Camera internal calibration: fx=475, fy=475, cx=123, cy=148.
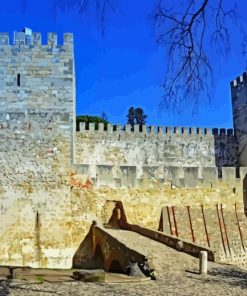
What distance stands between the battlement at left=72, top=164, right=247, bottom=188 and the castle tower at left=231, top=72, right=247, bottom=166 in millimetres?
6839

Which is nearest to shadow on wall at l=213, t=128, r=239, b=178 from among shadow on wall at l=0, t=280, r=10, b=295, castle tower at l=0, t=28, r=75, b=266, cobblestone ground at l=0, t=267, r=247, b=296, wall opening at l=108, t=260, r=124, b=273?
castle tower at l=0, t=28, r=75, b=266

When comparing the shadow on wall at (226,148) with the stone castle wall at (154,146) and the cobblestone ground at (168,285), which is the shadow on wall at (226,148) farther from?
the cobblestone ground at (168,285)

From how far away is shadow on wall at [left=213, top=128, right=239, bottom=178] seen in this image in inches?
925

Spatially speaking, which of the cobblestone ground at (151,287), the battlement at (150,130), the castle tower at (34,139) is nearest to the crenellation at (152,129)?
the battlement at (150,130)

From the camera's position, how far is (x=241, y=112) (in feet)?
77.8

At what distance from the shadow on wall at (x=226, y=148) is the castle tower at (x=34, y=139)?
1121 centimetres

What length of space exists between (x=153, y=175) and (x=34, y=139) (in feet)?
13.5

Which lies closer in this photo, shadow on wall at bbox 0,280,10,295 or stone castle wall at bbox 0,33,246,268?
shadow on wall at bbox 0,280,10,295

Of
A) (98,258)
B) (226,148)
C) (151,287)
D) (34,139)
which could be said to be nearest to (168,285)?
(151,287)

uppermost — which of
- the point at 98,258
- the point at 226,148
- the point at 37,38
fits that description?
the point at 37,38

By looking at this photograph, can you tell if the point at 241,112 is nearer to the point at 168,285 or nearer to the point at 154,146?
the point at 154,146

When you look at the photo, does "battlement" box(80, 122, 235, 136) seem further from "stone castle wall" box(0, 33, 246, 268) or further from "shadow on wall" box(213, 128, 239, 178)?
"stone castle wall" box(0, 33, 246, 268)

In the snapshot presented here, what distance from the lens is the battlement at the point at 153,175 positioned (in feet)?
48.7

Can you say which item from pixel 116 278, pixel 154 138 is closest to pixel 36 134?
pixel 116 278
